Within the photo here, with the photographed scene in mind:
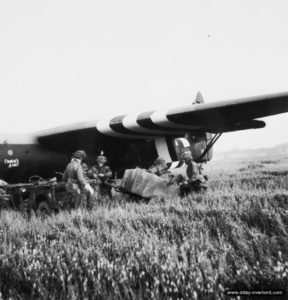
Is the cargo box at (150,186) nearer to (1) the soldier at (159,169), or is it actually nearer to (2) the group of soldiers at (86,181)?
(2) the group of soldiers at (86,181)

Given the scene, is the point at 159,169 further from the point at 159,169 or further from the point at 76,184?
the point at 76,184

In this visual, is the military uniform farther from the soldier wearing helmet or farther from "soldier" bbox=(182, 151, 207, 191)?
"soldier" bbox=(182, 151, 207, 191)

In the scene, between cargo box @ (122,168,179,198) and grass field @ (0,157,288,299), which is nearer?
grass field @ (0,157,288,299)

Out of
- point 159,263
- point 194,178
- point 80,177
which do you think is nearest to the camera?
point 159,263

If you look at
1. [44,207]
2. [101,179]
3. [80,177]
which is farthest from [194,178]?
[44,207]

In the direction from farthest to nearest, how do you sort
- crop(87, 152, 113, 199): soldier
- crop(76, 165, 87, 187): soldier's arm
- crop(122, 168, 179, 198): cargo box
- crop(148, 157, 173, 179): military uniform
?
1. crop(87, 152, 113, 199): soldier
2. crop(148, 157, 173, 179): military uniform
3. crop(122, 168, 179, 198): cargo box
4. crop(76, 165, 87, 187): soldier's arm

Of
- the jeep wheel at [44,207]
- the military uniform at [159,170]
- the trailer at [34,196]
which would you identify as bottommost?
the jeep wheel at [44,207]

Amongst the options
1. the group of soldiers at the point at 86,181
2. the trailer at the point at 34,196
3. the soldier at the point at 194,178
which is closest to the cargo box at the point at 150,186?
the group of soldiers at the point at 86,181

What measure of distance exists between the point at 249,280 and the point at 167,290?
63cm

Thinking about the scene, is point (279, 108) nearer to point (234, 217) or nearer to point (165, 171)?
point (165, 171)

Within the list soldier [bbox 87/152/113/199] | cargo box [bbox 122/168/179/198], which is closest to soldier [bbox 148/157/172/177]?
cargo box [bbox 122/168/179/198]

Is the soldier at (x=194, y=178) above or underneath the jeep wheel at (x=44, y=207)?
above

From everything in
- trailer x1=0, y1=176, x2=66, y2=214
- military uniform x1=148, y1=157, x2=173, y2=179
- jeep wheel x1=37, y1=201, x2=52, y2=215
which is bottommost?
jeep wheel x1=37, y1=201, x2=52, y2=215

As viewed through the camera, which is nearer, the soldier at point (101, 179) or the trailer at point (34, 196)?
the trailer at point (34, 196)
